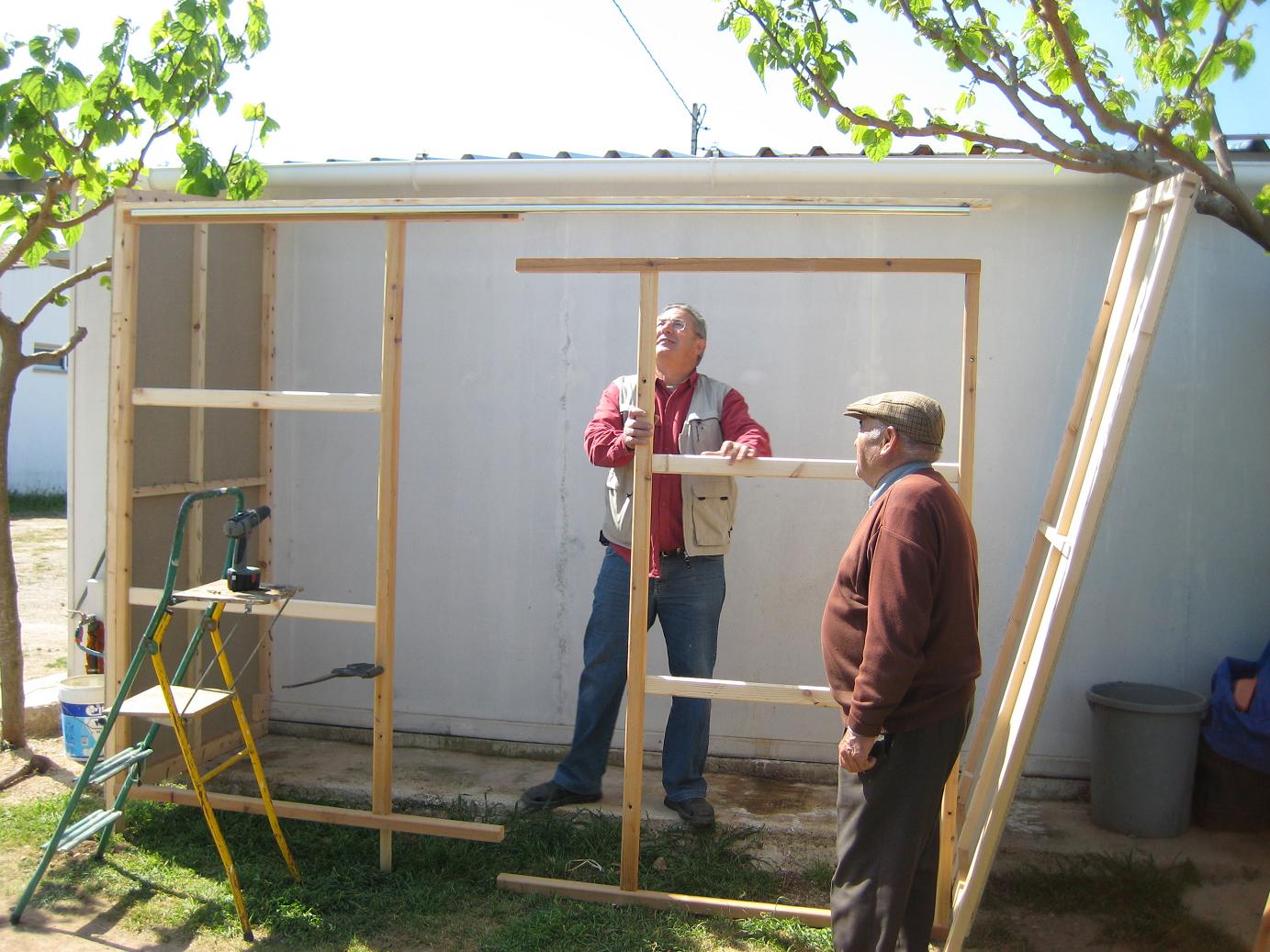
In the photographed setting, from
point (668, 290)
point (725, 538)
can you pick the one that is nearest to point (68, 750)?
point (725, 538)

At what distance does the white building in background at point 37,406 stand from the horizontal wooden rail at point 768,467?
52.5 feet

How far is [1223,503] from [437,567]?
3.67 metres

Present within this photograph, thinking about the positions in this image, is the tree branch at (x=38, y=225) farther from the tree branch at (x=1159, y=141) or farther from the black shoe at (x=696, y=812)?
the tree branch at (x=1159, y=141)

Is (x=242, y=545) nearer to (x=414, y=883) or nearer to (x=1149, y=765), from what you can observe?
(x=414, y=883)

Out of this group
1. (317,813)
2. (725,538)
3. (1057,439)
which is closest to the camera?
(317,813)

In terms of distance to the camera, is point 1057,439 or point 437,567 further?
point 437,567

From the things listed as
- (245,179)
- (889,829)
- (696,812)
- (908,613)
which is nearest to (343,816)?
(696,812)

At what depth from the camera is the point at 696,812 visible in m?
4.24

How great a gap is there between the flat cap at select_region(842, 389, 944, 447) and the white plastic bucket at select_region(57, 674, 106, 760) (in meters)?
3.50

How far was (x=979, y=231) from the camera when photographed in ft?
15.8

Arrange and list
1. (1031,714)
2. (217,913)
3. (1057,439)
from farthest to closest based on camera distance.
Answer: (1057,439)
(217,913)
(1031,714)

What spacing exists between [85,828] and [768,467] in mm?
2652

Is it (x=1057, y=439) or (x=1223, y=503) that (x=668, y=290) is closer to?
(x=1057, y=439)

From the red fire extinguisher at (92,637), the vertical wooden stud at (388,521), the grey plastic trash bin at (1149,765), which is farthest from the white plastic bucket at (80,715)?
the grey plastic trash bin at (1149,765)
